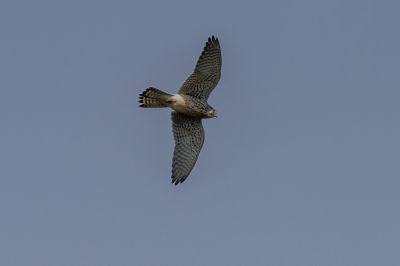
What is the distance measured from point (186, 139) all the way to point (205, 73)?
7.31 feet

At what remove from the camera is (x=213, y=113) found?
83.4 ft

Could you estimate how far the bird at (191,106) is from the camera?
2492 centimetres

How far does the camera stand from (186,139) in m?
26.0

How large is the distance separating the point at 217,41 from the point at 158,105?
9.08ft

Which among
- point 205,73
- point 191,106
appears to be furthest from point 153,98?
point 205,73

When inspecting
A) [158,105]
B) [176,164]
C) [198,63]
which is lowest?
[176,164]

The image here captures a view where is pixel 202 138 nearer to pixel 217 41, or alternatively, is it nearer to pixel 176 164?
pixel 176 164

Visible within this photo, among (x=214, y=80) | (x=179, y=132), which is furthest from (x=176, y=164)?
(x=214, y=80)

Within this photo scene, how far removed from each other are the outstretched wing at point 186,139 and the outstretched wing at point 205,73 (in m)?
0.89

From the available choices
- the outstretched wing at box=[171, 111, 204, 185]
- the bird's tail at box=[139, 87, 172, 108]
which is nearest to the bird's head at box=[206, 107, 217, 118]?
the outstretched wing at box=[171, 111, 204, 185]

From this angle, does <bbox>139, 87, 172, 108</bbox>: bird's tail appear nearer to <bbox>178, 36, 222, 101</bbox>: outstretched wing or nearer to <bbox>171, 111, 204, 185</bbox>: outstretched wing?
<bbox>178, 36, 222, 101</bbox>: outstretched wing

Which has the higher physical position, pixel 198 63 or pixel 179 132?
pixel 198 63

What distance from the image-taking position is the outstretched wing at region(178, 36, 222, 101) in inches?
994

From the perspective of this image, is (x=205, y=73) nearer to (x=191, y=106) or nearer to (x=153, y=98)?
(x=191, y=106)
